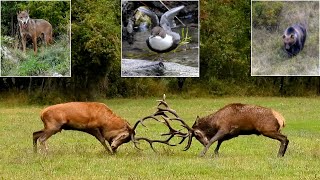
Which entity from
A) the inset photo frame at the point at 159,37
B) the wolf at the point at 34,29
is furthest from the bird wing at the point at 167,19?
Result: the wolf at the point at 34,29

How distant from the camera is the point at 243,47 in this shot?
131 ft

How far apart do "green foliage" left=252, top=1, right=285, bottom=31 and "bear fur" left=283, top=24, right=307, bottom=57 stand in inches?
23.4

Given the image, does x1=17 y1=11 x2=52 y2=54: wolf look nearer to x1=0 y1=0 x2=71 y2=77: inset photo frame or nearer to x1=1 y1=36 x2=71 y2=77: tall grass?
x1=0 y1=0 x2=71 y2=77: inset photo frame

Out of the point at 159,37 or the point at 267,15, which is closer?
the point at 159,37

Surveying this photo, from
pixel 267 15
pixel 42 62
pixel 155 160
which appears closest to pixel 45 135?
pixel 155 160

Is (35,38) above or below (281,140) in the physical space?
above

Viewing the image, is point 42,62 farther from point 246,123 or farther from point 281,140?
point 281,140

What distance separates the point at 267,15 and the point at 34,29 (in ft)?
30.3

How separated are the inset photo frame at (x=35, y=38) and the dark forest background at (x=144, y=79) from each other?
9.97 ft

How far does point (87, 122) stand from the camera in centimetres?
1628

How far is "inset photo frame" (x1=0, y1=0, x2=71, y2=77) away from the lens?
30.3m

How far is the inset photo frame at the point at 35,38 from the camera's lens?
30266mm

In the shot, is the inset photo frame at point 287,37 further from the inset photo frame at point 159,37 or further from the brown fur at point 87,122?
the brown fur at point 87,122

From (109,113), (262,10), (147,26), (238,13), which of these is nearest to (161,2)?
(147,26)
